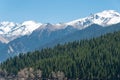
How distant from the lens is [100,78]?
637 feet

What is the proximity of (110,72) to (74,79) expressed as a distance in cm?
1332

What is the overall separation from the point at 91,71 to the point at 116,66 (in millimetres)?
9269

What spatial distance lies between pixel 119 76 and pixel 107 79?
4523mm

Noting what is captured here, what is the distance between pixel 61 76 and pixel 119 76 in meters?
21.6

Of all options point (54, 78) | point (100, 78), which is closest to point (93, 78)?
point (100, 78)

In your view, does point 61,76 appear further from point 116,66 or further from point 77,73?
point 116,66

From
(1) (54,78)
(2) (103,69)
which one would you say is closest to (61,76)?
(1) (54,78)

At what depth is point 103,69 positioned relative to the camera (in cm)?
19950

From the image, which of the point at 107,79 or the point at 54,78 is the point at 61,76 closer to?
the point at 54,78

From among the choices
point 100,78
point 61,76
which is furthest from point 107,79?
point 61,76

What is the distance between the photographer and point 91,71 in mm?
198875

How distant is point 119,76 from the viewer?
627 ft

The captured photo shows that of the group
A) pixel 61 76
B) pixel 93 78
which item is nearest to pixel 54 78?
pixel 61 76

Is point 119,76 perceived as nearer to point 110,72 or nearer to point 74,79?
point 110,72
